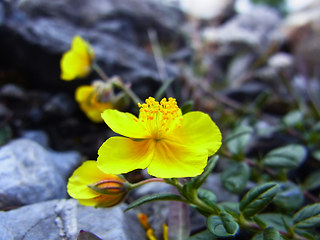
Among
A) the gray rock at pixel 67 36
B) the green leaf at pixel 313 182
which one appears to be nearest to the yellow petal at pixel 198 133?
the green leaf at pixel 313 182

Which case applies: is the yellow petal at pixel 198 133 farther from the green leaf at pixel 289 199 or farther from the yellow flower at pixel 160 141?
the green leaf at pixel 289 199

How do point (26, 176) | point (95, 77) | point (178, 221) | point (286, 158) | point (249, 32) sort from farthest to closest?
point (249, 32) → point (95, 77) → point (286, 158) → point (26, 176) → point (178, 221)

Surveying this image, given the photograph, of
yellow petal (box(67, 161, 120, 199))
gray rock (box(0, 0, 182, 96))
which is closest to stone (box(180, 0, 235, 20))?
gray rock (box(0, 0, 182, 96))

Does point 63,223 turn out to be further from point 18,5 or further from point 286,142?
point 18,5

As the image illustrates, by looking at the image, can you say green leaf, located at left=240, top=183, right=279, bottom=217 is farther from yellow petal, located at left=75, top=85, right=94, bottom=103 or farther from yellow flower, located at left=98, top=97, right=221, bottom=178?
yellow petal, located at left=75, top=85, right=94, bottom=103

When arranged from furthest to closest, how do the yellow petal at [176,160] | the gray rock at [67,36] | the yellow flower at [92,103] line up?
the gray rock at [67,36] → the yellow flower at [92,103] → the yellow petal at [176,160]

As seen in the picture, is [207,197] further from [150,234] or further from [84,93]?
[84,93]

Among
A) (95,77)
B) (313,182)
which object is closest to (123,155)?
(313,182)
